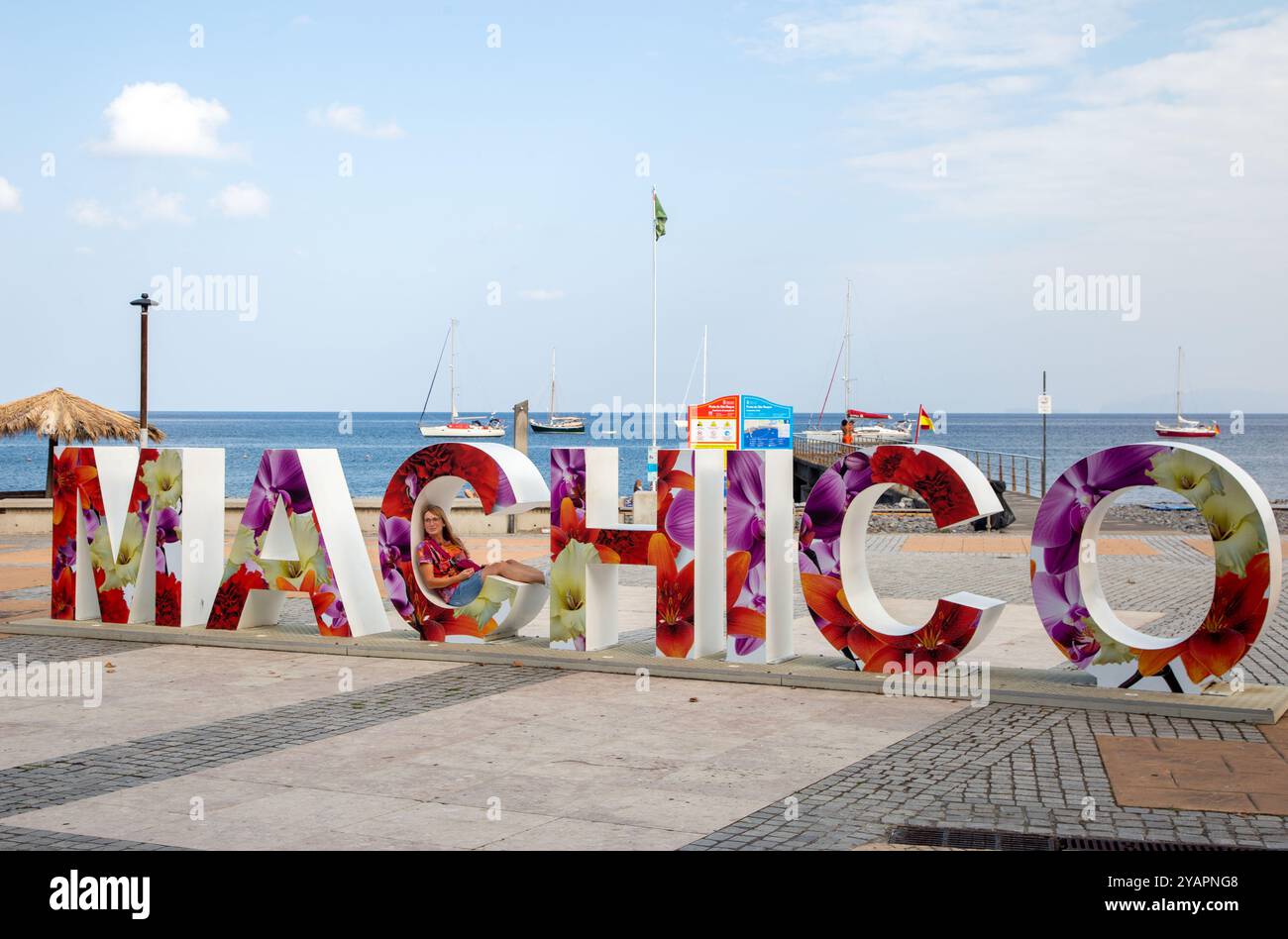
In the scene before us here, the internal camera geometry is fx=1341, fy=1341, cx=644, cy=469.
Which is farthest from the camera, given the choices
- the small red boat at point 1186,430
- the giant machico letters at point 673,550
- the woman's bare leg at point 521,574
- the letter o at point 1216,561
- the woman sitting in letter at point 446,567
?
the small red boat at point 1186,430

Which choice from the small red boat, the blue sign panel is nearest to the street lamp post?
the blue sign panel

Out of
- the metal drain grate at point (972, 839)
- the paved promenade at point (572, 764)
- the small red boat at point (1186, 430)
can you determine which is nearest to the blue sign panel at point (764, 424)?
the paved promenade at point (572, 764)

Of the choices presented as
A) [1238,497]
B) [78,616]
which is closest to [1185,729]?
[1238,497]

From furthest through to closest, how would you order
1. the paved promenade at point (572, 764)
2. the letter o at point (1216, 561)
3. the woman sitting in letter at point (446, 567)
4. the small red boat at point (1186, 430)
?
the small red boat at point (1186, 430) → the woman sitting in letter at point (446, 567) → the letter o at point (1216, 561) → the paved promenade at point (572, 764)

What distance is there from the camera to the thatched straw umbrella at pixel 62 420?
92.1 ft

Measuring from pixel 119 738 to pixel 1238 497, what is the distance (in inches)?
310

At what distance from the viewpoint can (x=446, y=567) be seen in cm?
1255

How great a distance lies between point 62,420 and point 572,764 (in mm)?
23335

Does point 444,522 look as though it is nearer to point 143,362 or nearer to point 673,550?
point 673,550

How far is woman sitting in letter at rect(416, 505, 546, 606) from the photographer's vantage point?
12.5m

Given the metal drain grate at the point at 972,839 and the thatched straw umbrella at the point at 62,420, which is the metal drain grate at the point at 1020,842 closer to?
the metal drain grate at the point at 972,839

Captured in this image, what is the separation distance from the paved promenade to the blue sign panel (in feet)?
53.4

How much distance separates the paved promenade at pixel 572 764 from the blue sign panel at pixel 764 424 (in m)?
16.3

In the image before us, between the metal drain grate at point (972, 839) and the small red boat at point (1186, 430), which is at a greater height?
the small red boat at point (1186, 430)
